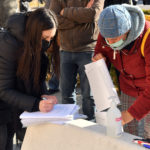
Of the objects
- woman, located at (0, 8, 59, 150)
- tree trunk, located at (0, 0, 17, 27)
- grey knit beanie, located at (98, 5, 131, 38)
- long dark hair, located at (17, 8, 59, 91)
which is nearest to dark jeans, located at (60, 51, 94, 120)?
woman, located at (0, 8, 59, 150)

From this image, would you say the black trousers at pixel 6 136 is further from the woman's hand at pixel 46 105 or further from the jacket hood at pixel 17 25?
the jacket hood at pixel 17 25

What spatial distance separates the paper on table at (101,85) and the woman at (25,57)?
0.29 m

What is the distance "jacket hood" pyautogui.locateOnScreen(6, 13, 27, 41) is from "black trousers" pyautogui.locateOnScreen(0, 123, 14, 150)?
0.62 m

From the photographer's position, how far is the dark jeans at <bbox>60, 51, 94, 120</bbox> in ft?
10.7

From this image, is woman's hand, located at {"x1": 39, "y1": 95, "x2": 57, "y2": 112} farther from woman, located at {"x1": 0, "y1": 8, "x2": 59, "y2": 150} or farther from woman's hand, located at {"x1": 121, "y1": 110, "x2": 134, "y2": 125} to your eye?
woman's hand, located at {"x1": 121, "y1": 110, "x2": 134, "y2": 125}

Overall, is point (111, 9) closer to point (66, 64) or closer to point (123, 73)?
point (123, 73)

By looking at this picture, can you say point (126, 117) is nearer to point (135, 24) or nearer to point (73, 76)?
point (135, 24)

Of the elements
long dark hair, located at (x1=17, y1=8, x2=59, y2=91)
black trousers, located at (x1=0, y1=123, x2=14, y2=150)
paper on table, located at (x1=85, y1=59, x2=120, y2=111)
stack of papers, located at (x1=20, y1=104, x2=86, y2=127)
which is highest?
long dark hair, located at (x1=17, y1=8, x2=59, y2=91)

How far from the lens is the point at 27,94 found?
6.93 feet

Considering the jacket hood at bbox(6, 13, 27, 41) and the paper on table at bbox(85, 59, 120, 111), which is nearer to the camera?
the paper on table at bbox(85, 59, 120, 111)

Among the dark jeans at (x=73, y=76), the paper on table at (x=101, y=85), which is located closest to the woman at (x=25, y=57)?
the paper on table at (x=101, y=85)

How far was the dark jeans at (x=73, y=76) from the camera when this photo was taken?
3.27m

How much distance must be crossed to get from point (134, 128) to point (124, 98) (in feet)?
0.84

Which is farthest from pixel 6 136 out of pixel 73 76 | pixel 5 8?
pixel 5 8
